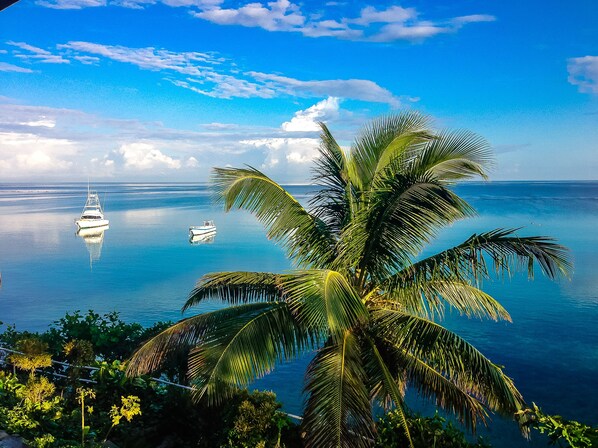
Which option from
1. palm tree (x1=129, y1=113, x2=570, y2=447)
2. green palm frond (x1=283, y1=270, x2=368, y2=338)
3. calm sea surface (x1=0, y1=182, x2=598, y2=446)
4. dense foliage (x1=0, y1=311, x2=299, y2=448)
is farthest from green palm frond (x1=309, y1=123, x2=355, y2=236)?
dense foliage (x1=0, y1=311, x2=299, y2=448)

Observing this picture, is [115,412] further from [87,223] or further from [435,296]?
[87,223]

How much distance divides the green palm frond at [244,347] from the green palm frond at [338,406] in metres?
0.79

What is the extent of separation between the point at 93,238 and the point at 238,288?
55274mm

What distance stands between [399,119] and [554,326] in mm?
20753

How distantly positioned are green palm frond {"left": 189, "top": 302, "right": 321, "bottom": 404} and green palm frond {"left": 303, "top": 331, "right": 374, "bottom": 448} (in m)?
0.79

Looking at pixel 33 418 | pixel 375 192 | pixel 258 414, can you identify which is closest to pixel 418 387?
pixel 258 414

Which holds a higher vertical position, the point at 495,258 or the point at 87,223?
the point at 495,258

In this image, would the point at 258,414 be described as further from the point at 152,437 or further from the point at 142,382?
the point at 142,382

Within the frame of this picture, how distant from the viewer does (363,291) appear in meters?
7.55

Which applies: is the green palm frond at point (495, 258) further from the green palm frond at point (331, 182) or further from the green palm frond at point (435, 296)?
the green palm frond at point (331, 182)

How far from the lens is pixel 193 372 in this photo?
22.0 ft

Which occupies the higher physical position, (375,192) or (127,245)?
(375,192)

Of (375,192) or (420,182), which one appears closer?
(420,182)

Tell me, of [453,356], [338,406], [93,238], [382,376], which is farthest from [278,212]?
[93,238]
